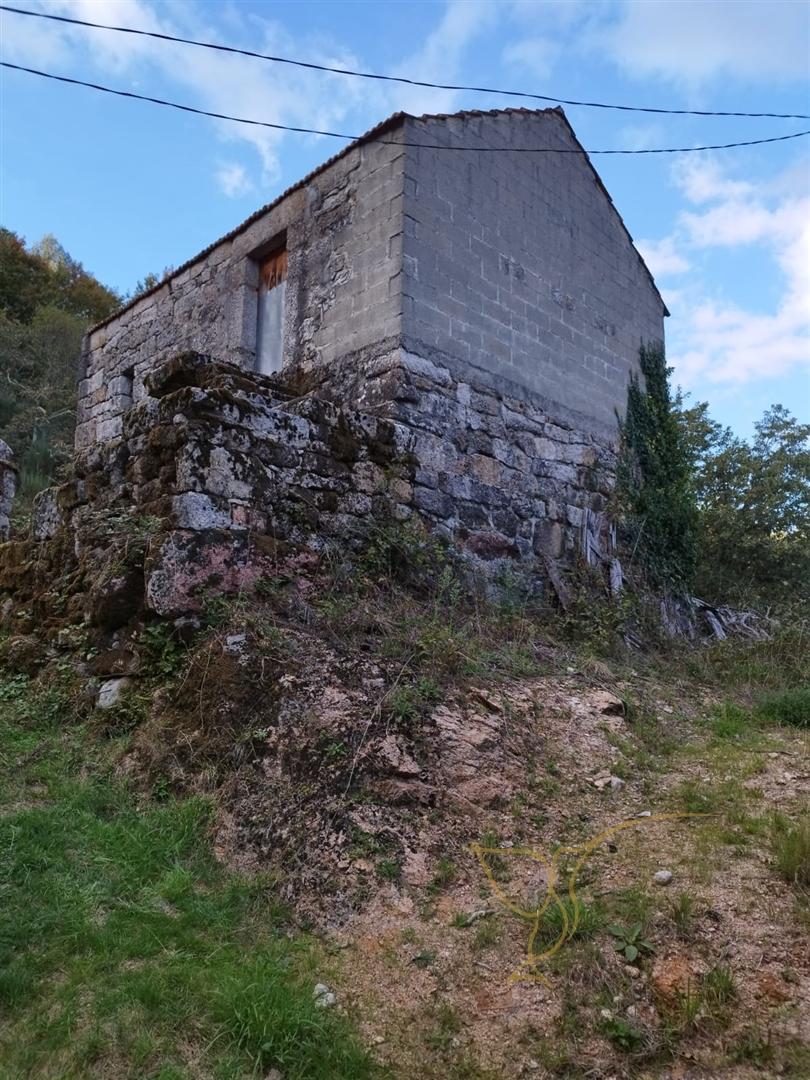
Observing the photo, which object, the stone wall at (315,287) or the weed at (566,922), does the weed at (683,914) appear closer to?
the weed at (566,922)

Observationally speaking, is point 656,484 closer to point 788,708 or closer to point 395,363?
point 395,363

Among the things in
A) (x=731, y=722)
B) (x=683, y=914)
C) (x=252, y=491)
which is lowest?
(x=683, y=914)

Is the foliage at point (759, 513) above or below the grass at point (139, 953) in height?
above

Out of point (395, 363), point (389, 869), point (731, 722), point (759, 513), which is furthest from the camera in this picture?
point (759, 513)

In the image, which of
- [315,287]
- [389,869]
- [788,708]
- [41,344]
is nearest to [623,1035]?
[389,869]

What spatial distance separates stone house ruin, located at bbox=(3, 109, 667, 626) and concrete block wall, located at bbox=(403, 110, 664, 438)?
24 mm

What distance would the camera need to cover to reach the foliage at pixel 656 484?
866cm

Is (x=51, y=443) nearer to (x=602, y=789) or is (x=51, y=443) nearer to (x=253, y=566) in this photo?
(x=253, y=566)

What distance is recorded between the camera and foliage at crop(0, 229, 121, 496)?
13914 millimetres

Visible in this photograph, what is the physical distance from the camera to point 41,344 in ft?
61.4

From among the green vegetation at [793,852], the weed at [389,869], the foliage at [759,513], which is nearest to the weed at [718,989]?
the green vegetation at [793,852]

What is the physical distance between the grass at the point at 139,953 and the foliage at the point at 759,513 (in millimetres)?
10025

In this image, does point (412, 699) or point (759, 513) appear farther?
point (759, 513)

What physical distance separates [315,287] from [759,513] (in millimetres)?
8714
